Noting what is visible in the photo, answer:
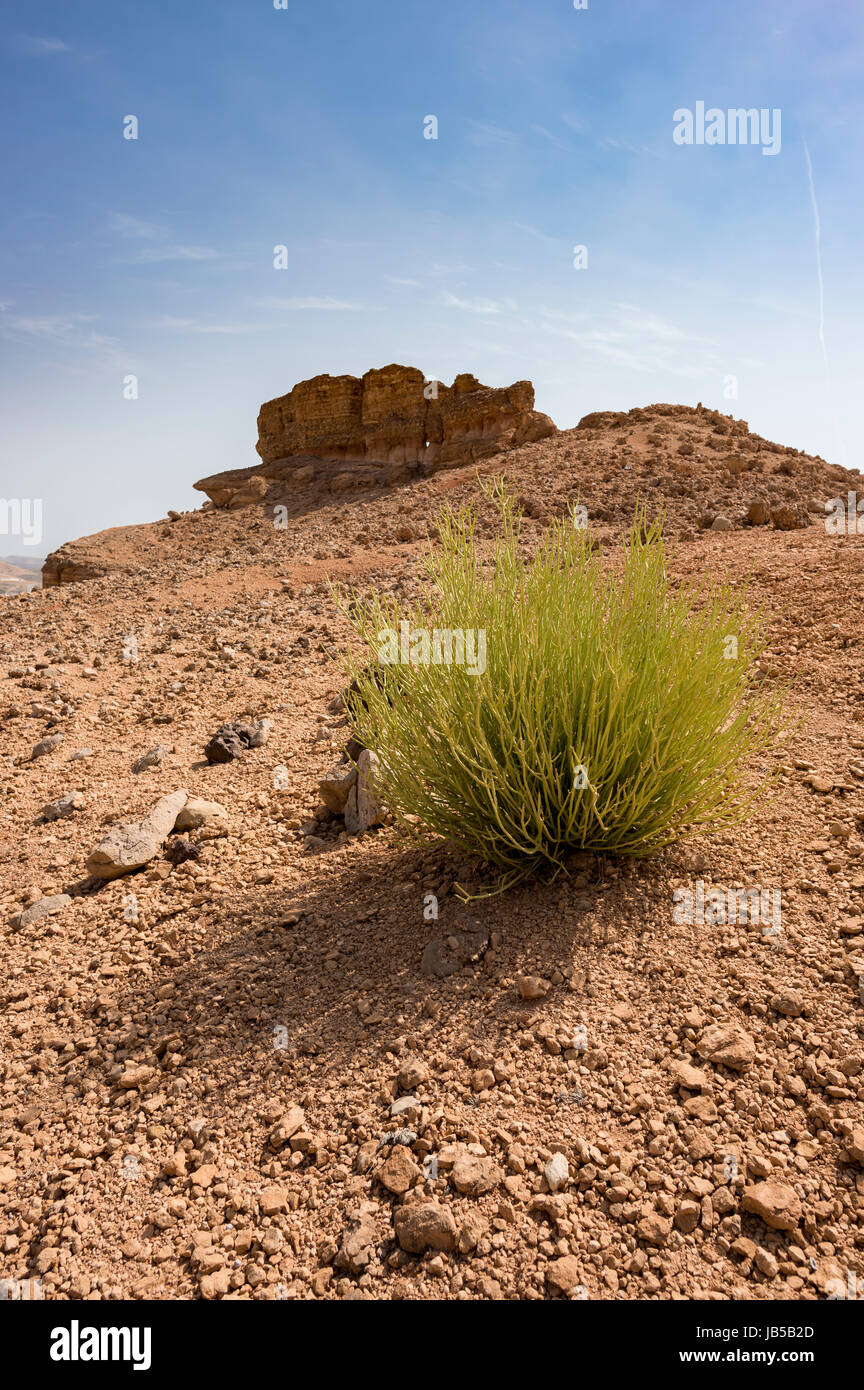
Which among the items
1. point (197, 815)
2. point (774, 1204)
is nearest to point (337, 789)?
point (197, 815)

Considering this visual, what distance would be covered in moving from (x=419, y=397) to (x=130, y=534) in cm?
687

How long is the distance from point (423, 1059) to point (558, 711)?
1.19 metres

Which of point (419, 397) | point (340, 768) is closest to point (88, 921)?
point (340, 768)

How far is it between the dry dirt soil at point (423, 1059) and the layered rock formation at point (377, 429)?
12.8m

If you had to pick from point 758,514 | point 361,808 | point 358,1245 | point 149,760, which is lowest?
point 358,1245

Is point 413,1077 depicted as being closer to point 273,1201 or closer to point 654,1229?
point 273,1201

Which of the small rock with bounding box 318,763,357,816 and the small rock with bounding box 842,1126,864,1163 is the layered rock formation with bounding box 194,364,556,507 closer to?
the small rock with bounding box 318,763,357,816

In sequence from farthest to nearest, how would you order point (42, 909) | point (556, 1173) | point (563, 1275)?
point (42, 909)
point (556, 1173)
point (563, 1275)

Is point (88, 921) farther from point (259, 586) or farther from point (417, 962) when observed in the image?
point (259, 586)

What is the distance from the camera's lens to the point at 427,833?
3342mm

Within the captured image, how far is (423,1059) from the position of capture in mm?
2330

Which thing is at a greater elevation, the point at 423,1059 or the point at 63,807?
the point at 63,807

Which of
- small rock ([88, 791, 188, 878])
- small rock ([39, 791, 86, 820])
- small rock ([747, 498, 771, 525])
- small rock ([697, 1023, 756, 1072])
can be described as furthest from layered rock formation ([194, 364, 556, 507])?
small rock ([697, 1023, 756, 1072])

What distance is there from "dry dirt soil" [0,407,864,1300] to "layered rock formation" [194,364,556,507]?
1285 centimetres
